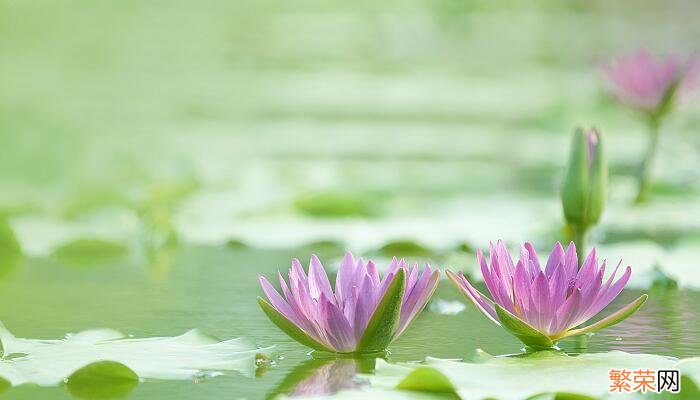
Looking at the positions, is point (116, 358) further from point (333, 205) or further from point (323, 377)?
point (333, 205)

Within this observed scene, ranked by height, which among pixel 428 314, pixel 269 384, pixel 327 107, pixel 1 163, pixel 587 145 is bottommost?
pixel 269 384

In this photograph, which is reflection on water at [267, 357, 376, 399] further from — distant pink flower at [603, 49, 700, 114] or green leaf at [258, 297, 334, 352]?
distant pink flower at [603, 49, 700, 114]

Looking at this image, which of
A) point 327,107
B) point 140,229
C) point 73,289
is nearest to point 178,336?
point 73,289

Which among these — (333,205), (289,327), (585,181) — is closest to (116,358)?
(289,327)

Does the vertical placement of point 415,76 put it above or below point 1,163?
above

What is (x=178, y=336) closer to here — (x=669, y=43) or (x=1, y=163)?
(x=1, y=163)

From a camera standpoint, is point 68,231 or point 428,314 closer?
point 428,314

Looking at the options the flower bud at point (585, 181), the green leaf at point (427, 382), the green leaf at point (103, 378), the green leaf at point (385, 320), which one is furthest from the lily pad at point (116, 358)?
the flower bud at point (585, 181)

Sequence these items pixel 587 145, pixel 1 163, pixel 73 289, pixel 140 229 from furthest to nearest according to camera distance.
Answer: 1. pixel 1 163
2. pixel 140 229
3. pixel 73 289
4. pixel 587 145
